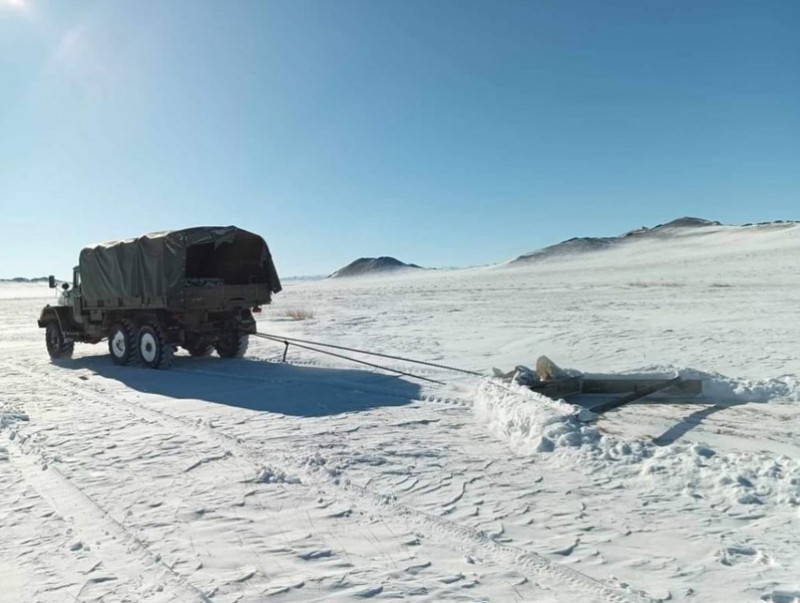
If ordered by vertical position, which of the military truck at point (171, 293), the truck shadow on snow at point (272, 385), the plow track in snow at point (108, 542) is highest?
the military truck at point (171, 293)

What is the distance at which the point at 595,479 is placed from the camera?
218 inches

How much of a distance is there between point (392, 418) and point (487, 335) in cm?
951

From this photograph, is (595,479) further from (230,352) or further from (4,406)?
(230,352)

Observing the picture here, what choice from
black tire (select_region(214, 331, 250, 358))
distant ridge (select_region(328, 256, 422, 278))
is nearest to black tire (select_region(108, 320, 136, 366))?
black tire (select_region(214, 331, 250, 358))

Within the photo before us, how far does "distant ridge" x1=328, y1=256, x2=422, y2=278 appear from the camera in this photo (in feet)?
501

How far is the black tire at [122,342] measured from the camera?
565 inches

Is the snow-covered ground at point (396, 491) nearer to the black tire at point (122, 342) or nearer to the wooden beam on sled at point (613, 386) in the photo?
the wooden beam on sled at point (613, 386)

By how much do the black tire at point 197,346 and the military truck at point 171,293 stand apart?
2 centimetres

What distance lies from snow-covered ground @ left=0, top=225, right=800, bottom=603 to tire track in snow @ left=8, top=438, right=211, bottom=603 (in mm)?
20

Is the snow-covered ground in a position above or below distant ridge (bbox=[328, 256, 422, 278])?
below

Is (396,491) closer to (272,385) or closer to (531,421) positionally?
(531,421)

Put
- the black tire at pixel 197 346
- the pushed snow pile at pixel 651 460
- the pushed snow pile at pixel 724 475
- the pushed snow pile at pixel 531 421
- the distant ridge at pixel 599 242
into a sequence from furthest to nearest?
the distant ridge at pixel 599 242, the black tire at pixel 197 346, the pushed snow pile at pixel 531 421, the pushed snow pile at pixel 651 460, the pushed snow pile at pixel 724 475

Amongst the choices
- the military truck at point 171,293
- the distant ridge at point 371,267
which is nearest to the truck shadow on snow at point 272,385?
the military truck at point 171,293

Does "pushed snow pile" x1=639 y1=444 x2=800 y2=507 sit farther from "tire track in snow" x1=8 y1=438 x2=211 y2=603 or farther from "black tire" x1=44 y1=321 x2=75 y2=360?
"black tire" x1=44 y1=321 x2=75 y2=360
